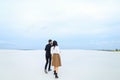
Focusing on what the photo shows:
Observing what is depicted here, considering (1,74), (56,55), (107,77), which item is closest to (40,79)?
(56,55)

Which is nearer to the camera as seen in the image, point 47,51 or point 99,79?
point 99,79

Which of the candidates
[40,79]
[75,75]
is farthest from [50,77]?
[75,75]

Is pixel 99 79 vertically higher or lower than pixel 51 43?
lower

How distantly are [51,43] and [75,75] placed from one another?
5.78ft

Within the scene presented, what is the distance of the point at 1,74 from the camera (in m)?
10.2

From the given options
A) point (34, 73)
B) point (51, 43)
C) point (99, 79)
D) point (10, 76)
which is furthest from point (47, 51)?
point (99, 79)

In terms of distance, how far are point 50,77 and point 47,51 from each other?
128 cm

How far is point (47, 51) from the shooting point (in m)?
10.2

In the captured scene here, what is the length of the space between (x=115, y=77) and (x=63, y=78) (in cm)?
222

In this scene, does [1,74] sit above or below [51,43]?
below

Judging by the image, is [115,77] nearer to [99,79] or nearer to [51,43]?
[99,79]

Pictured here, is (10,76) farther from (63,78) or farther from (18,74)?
(63,78)

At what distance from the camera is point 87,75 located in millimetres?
9938

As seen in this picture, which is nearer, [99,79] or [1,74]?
[99,79]
